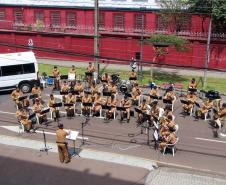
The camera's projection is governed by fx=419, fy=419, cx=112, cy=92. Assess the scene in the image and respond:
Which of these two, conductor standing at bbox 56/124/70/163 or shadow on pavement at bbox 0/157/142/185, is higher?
conductor standing at bbox 56/124/70/163

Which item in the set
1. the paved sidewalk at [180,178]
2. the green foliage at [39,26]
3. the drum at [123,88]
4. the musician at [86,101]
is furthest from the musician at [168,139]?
the green foliage at [39,26]

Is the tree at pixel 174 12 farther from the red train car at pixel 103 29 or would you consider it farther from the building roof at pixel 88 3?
the building roof at pixel 88 3

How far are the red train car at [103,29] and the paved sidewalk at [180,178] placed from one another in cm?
1799

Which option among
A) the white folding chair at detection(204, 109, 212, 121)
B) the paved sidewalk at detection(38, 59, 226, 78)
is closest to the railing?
the paved sidewalk at detection(38, 59, 226, 78)

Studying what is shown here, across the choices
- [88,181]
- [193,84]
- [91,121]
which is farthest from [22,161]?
[193,84]

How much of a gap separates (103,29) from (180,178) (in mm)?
24045

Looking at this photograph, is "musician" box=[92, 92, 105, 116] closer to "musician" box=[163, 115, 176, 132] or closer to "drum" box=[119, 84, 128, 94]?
"drum" box=[119, 84, 128, 94]

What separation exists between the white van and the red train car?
6.54 metres

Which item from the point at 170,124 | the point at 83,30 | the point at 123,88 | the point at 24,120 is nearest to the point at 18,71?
the point at 123,88

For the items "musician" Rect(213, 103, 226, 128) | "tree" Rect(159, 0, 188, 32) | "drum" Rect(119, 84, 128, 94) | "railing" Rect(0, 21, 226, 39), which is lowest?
"musician" Rect(213, 103, 226, 128)

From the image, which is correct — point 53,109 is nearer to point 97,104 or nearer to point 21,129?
point 21,129

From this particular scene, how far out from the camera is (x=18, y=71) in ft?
86.5

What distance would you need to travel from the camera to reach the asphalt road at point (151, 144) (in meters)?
16.8

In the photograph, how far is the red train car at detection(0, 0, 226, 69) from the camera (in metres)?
34.2
